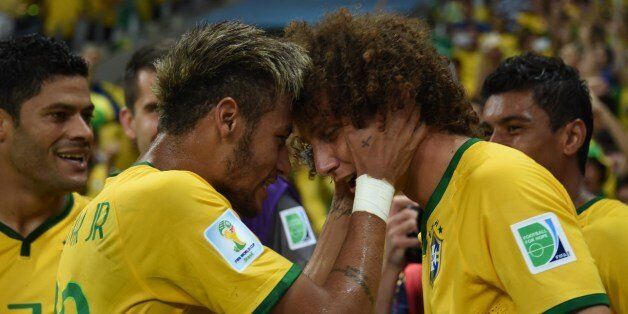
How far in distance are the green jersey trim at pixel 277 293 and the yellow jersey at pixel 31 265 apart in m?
1.52

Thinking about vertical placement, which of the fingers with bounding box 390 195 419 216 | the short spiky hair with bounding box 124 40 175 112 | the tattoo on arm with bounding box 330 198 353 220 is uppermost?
→ the short spiky hair with bounding box 124 40 175 112

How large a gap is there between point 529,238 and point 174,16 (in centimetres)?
1334

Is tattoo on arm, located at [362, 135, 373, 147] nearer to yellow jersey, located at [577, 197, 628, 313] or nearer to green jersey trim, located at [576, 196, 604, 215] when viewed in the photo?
yellow jersey, located at [577, 197, 628, 313]

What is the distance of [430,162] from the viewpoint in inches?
119

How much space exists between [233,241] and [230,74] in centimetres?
63

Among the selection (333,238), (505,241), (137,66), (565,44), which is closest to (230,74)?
(333,238)

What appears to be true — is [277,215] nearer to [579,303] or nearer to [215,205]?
[215,205]

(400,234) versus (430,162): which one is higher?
(430,162)

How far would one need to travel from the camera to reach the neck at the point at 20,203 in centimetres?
405

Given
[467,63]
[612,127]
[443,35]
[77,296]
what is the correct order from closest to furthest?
[77,296], [612,127], [467,63], [443,35]

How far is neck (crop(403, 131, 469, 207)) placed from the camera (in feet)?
9.83

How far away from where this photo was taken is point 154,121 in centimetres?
495

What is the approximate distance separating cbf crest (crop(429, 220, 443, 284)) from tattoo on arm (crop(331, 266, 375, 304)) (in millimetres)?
274

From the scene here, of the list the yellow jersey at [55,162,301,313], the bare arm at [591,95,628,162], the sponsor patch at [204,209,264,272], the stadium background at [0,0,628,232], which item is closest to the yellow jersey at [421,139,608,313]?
the yellow jersey at [55,162,301,313]
